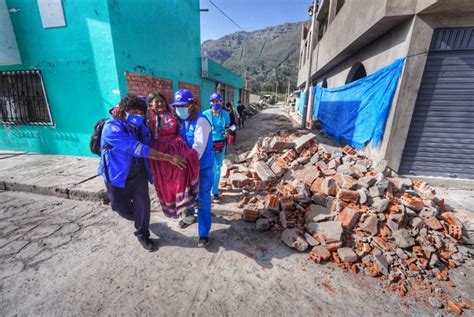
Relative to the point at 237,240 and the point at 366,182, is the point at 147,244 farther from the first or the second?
the point at 366,182

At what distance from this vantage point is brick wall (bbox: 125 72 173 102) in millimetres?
5000

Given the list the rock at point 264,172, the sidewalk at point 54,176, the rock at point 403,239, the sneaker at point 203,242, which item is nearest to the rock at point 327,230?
the rock at point 403,239

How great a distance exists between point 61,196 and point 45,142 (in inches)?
121

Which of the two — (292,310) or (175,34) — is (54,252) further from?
(175,34)

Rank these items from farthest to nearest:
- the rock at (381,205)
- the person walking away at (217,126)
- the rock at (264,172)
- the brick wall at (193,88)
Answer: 1. the brick wall at (193,88)
2. the rock at (264,172)
3. the person walking away at (217,126)
4. the rock at (381,205)

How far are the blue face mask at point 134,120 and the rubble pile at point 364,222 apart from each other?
1.92 meters

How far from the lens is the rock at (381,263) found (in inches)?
88.1

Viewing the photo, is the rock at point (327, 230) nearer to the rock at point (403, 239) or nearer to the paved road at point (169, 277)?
the paved road at point (169, 277)

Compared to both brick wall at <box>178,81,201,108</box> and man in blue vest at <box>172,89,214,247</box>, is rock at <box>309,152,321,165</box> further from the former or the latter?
brick wall at <box>178,81,201,108</box>

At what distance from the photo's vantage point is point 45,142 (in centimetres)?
577

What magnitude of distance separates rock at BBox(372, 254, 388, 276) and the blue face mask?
118 inches

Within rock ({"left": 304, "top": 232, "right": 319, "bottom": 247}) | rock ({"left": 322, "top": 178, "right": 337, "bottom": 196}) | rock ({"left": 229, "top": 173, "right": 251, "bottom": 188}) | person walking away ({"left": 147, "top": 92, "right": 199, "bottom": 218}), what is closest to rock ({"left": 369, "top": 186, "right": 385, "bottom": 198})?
rock ({"left": 322, "top": 178, "right": 337, "bottom": 196})

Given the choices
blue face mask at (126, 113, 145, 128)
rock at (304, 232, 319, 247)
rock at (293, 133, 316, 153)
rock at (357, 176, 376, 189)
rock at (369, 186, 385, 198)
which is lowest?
rock at (304, 232, 319, 247)

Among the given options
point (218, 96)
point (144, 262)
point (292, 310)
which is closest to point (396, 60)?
point (218, 96)
